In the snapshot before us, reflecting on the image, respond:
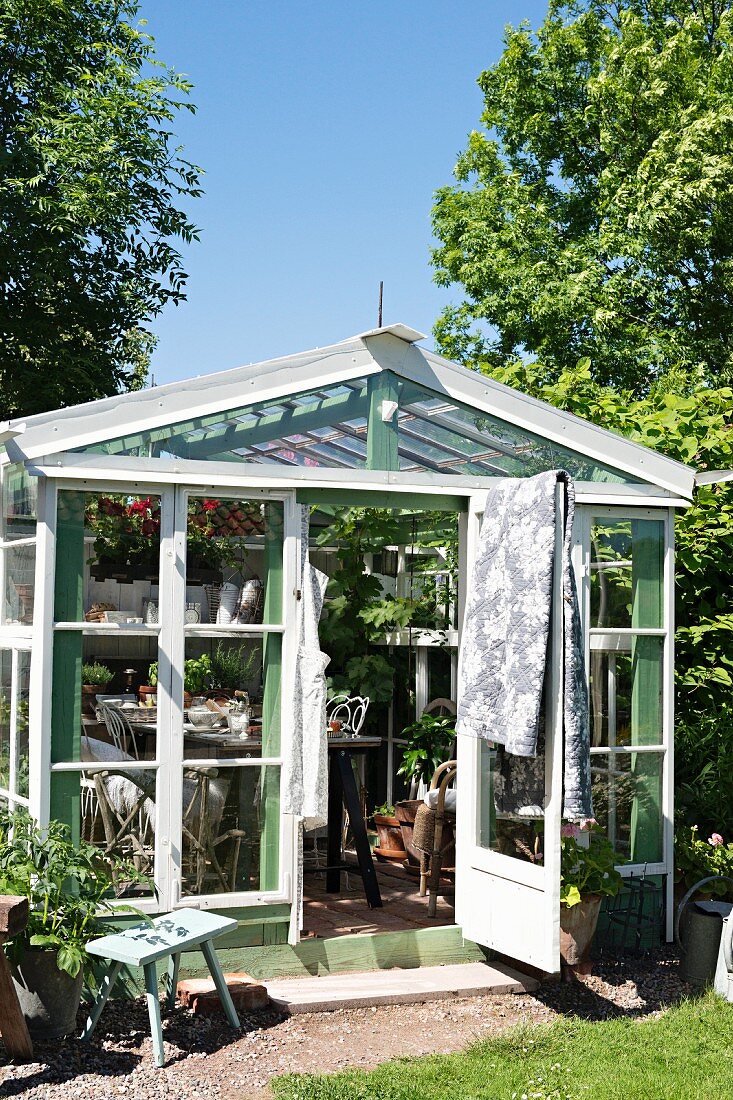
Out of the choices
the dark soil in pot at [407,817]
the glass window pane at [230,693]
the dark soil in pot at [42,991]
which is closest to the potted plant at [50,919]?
the dark soil in pot at [42,991]

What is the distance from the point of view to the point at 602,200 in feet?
50.1

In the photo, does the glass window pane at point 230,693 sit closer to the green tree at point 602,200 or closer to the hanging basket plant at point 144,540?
the hanging basket plant at point 144,540

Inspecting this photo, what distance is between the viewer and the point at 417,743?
7.77m

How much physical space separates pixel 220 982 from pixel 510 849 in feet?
4.94

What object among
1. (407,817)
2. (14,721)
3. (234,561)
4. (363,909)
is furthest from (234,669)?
(407,817)

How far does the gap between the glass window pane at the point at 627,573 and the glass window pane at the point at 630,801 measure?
736 mm

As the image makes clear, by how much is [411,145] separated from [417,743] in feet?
24.8

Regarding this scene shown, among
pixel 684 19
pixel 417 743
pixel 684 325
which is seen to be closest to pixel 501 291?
pixel 684 325

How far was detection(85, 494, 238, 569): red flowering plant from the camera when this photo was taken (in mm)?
5219

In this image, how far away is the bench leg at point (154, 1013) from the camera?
455 cm

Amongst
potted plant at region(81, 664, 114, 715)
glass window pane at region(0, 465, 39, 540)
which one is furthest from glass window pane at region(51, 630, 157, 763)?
glass window pane at region(0, 465, 39, 540)

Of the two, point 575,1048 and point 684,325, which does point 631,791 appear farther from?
point 684,325

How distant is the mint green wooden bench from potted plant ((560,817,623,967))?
1.66 meters

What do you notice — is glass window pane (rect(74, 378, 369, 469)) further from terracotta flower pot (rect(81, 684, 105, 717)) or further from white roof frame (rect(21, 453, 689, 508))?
terracotta flower pot (rect(81, 684, 105, 717))
